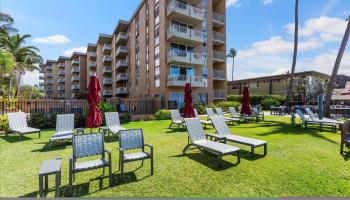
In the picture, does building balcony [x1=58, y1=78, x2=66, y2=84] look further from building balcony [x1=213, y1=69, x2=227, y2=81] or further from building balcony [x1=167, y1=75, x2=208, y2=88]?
building balcony [x1=167, y1=75, x2=208, y2=88]

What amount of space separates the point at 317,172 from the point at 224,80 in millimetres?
28695

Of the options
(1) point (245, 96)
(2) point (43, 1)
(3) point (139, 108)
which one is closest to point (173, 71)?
(3) point (139, 108)

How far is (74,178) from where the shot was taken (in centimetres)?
550

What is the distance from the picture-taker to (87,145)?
553 cm

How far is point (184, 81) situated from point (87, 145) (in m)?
22.0

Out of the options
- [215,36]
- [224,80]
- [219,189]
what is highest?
[215,36]

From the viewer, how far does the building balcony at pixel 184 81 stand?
26203mm

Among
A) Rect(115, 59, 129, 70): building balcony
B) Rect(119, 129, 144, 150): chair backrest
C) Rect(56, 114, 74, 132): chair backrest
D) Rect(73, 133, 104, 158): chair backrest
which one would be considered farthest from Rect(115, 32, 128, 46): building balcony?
Rect(73, 133, 104, 158): chair backrest

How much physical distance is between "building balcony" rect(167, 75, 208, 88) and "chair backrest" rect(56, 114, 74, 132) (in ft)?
54.2

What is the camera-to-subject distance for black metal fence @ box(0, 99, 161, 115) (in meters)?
16.0

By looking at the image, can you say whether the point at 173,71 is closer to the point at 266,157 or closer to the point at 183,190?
the point at 266,157

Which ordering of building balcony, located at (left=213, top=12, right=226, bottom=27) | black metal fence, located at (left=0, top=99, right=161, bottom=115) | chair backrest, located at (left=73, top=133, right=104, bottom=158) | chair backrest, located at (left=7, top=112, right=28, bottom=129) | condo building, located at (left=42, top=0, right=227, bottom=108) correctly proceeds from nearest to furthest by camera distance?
chair backrest, located at (left=73, top=133, right=104, bottom=158)
chair backrest, located at (left=7, top=112, right=28, bottom=129)
black metal fence, located at (left=0, top=99, right=161, bottom=115)
condo building, located at (left=42, top=0, right=227, bottom=108)
building balcony, located at (left=213, top=12, right=226, bottom=27)

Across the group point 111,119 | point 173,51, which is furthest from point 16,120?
point 173,51

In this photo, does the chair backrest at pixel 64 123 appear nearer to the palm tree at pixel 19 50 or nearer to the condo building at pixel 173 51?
the condo building at pixel 173 51
